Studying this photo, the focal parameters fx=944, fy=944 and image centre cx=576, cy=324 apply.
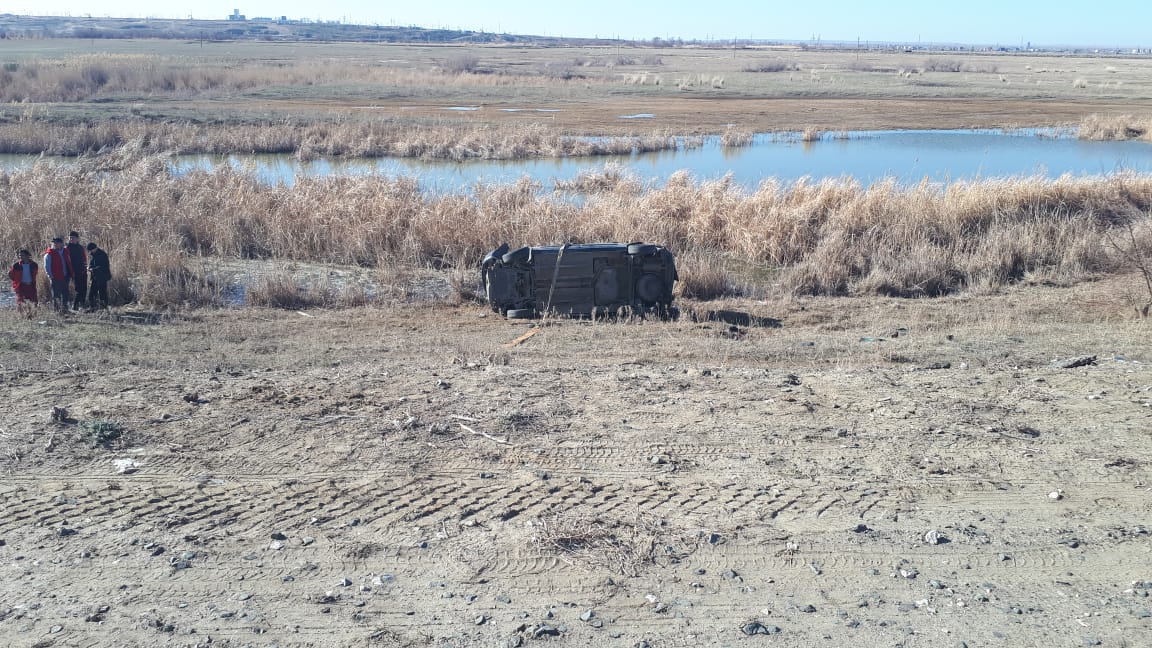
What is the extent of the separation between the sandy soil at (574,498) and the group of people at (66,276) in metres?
2.45

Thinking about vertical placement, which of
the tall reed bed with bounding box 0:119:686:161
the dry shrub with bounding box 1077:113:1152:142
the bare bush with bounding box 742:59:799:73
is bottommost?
the tall reed bed with bounding box 0:119:686:161

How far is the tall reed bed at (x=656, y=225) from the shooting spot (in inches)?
585

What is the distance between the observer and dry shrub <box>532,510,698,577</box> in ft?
17.4

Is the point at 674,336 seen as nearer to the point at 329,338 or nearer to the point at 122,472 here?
the point at 329,338

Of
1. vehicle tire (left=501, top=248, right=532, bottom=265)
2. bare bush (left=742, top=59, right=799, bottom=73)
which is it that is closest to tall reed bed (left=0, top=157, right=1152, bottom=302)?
vehicle tire (left=501, top=248, right=532, bottom=265)

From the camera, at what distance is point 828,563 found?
17.3 feet

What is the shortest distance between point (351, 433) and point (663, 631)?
3296mm

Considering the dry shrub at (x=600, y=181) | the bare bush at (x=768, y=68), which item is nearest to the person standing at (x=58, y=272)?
the dry shrub at (x=600, y=181)

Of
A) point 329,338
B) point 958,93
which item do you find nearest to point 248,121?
point 329,338

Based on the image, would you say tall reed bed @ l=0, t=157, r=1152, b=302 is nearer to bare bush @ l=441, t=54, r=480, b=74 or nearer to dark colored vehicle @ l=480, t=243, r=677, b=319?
dark colored vehicle @ l=480, t=243, r=677, b=319

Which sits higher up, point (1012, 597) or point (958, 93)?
point (958, 93)

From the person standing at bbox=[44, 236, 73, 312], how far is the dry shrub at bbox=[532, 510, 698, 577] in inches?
353

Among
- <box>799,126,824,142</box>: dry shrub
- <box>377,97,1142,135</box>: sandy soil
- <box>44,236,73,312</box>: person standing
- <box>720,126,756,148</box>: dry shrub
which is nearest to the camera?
<box>44,236,73,312</box>: person standing

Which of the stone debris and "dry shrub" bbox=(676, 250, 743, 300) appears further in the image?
"dry shrub" bbox=(676, 250, 743, 300)
